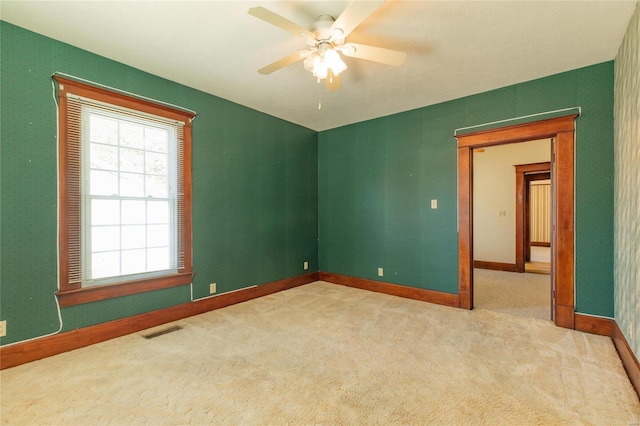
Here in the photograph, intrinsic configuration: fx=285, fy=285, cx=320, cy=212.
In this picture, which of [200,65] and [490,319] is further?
[490,319]

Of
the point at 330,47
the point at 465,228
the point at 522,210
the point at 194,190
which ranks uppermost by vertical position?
the point at 330,47

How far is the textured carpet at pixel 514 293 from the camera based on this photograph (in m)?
3.50

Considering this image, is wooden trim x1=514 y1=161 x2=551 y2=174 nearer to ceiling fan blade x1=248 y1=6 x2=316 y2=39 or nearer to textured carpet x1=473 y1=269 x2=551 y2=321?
textured carpet x1=473 y1=269 x2=551 y2=321

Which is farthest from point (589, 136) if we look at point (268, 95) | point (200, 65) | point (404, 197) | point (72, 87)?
point (72, 87)

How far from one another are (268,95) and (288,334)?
9.23ft

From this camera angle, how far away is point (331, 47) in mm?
2139

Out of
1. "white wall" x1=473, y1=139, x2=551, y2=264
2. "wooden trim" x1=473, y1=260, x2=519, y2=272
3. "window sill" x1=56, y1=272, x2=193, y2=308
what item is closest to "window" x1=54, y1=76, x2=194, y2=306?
"window sill" x1=56, y1=272, x2=193, y2=308

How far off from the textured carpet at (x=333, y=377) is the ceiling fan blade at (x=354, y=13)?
2.38 metres

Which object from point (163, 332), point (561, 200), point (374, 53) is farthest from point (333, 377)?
point (561, 200)

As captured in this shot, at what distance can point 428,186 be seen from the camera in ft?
13.0

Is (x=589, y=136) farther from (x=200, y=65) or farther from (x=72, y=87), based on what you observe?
(x=72, y=87)

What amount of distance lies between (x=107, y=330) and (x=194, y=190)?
1633mm

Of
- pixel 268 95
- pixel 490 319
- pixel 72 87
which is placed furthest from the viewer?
pixel 268 95

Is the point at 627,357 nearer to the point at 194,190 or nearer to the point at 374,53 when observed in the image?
the point at 374,53
